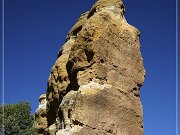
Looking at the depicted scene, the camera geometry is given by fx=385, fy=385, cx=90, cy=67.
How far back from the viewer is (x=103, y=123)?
18.6m

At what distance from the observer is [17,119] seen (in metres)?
32.9

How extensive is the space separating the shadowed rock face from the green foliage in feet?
34.0

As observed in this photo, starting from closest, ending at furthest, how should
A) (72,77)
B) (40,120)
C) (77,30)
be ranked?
(72,77)
(77,30)
(40,120)

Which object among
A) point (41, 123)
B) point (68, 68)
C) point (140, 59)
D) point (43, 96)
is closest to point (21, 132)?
point (41, 123)

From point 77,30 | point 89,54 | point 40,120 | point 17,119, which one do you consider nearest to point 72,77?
point 89,54

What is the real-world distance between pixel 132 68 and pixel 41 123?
12954mm

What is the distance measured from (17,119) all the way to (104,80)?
609 inches

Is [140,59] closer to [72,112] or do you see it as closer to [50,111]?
[72,112]

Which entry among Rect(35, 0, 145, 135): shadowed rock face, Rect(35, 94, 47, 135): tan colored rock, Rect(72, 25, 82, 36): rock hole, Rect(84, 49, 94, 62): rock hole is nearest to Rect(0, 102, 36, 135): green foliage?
Rect(35, 94, 47, 135): tan colored rock

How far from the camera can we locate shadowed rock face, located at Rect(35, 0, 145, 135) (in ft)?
60.4

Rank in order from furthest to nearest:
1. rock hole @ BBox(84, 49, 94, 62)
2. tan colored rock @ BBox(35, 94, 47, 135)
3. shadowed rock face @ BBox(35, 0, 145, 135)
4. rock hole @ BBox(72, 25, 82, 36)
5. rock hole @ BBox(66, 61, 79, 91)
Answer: tan colored rock @ BBox(35, 94, 47, 135) → rock hole @ BBox(72, 25, 82, 36) → rock hole @ BBox(66, 61, 79, 91) → rock hole @ BBox(84, 49, 94, 62) → shadowed rock face @ BBox(35, 0, 145, 135)

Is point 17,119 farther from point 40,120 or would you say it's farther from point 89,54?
point 89,54

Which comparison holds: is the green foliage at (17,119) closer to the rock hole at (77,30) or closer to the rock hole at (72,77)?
the rock hole at (77,30)

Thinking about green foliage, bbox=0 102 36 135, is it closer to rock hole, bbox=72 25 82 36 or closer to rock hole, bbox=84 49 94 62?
rock hole, bbox=72 25 82 36
